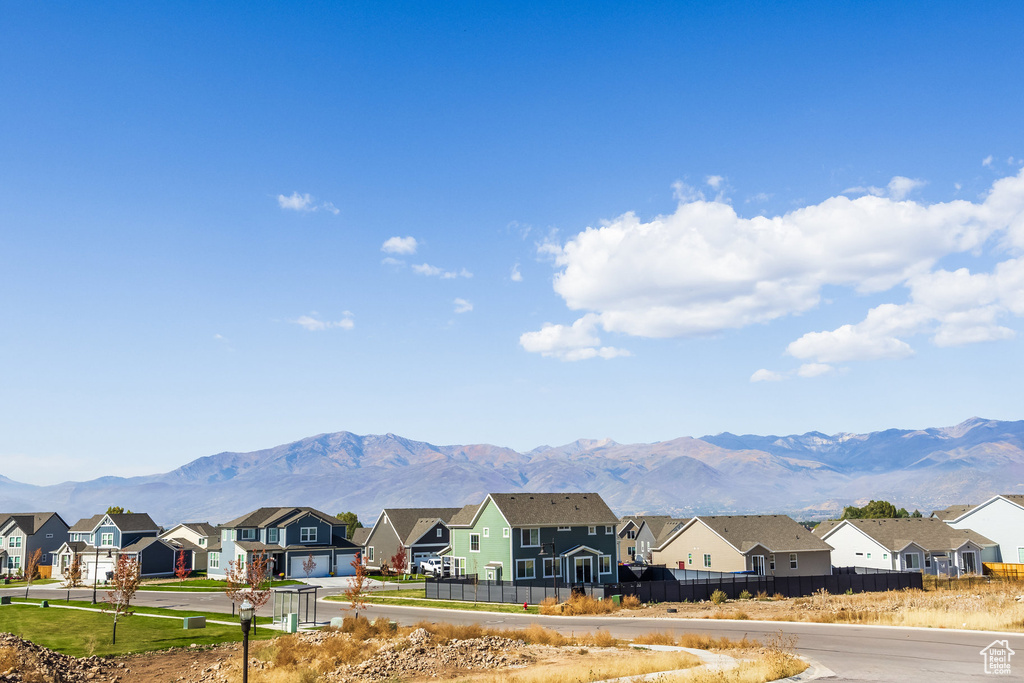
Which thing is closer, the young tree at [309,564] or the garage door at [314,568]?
the garage door at [314,568]

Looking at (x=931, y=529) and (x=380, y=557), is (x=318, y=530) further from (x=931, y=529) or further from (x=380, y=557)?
(x=931, y=529)

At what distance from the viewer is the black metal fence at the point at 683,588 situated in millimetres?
56469

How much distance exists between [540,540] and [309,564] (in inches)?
1283

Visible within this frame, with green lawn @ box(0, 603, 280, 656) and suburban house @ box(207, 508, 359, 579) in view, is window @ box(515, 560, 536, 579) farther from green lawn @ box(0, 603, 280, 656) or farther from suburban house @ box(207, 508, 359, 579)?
suburban house @ box(207, 508, 359, 579)

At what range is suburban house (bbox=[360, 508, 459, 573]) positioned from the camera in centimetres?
9756

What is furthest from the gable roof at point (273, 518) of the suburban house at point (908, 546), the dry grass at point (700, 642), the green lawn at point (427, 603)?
the dry grass at point (700, 642)

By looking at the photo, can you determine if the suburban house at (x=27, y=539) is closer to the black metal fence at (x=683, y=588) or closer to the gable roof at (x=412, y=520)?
the gable roof at (x=412, y=520)

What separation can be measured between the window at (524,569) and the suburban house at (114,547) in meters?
42.6

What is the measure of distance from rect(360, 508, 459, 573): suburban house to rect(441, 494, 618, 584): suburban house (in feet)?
74.8

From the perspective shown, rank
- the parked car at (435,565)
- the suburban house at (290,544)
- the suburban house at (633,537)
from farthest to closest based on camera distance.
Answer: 1. the suburban house at (633,537)
2. the parked car at (435,565)
3. the suburban house at (290,544)

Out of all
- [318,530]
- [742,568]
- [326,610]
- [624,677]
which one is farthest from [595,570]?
[624,677]

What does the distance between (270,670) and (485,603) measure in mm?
29421

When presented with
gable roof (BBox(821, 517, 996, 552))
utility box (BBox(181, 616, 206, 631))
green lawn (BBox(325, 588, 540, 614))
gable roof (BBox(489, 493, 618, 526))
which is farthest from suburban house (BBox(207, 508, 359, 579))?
gable roof (BBox(821, 517, 996, 552))

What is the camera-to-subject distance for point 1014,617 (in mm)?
37469
